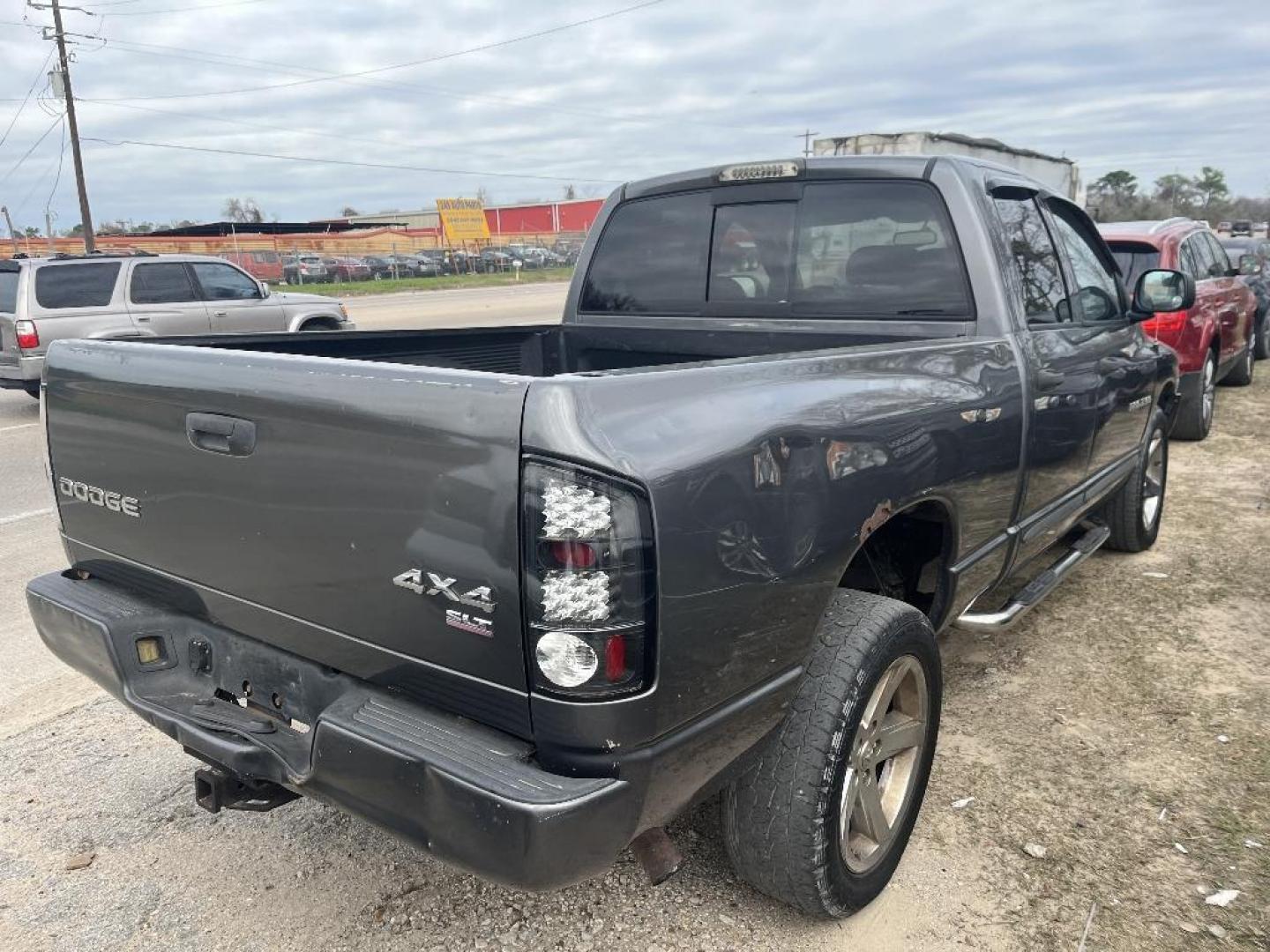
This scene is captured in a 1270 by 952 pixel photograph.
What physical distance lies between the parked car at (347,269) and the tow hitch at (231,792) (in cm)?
4534

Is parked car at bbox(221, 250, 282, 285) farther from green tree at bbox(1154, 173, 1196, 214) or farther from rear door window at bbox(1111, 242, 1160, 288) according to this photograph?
green tree at bbox(1154, 173, 1196, 214)

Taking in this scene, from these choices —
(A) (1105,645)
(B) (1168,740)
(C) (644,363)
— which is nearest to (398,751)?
(C) (644,363)

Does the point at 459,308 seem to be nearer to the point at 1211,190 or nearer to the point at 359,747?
the point at 359,747

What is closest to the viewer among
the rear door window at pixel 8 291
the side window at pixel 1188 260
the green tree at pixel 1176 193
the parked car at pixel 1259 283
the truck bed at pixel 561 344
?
the truck bed at pixel 561 344

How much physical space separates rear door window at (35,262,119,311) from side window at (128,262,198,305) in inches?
9.2

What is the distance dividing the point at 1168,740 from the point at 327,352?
3.37 m

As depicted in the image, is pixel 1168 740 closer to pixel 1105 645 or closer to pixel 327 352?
pixel 1105 645

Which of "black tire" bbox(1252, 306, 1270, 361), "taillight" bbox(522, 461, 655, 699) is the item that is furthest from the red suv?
"taillight" bbox(522, 461, 655, 699)

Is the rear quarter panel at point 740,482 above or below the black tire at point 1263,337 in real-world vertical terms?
above

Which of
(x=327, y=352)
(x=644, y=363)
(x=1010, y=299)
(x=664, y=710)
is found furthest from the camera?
(x=644, y=363)

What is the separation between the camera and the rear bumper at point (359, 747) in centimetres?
172

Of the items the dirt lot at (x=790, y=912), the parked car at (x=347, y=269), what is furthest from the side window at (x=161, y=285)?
the parked car at (x=347, y=269)

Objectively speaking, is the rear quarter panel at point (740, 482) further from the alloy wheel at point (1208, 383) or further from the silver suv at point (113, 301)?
the silver suv at point (113, 301)

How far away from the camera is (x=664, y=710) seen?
1.79m
